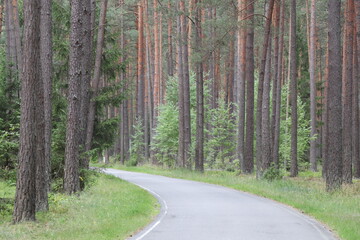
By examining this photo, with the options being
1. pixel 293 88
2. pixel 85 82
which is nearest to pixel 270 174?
pixel 293 88

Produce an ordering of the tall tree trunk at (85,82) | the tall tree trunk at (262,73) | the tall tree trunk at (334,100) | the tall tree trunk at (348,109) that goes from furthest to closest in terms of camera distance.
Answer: the tall tree trunk at (262,73), the tall tree trunk at (348,109), the tall tree trunk at (85,82), the tall tree trunk at (334,100)

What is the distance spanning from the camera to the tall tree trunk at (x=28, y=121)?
12.2 meters

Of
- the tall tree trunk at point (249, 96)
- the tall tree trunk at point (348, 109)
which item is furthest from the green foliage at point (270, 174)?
the tall tree trunk at point (249, 96)

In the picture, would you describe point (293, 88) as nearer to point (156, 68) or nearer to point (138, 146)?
point (156, 68)

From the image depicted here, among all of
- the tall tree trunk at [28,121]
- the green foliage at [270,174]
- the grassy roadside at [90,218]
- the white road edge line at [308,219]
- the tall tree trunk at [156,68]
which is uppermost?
the tall tree trunk at [156,68]

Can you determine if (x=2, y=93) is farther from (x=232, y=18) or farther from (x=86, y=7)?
(x=232, y=18)

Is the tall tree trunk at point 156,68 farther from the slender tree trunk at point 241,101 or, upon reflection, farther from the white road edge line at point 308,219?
the white road edge line at point 308,219

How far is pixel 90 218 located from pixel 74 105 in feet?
19.4

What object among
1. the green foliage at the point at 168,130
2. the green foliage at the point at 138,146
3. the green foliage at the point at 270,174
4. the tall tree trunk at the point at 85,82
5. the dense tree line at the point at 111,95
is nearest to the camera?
the dense tree line at the point at 111,95

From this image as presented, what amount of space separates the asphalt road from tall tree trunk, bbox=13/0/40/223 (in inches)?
115

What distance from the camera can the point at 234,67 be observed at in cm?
4762

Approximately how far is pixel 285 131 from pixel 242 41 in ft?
23.6

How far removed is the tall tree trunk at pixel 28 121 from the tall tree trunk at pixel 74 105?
209 inches

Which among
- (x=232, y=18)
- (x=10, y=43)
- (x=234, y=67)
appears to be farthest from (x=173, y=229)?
(x=234, y=67)
